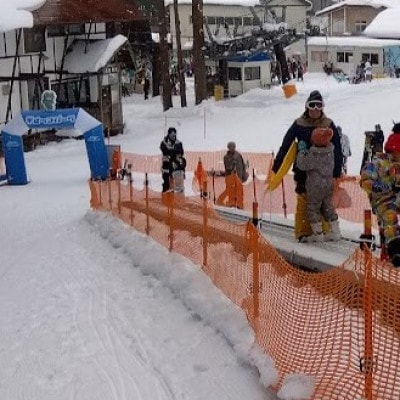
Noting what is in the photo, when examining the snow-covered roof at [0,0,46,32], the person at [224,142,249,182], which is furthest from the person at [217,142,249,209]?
the snow-covered roof at [0,0,46,32]

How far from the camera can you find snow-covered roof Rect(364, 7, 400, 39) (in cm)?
5878

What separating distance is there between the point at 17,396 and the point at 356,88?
125 ft

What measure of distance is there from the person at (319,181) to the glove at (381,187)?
1.72 meters

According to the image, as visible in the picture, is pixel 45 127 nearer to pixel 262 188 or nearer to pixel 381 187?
pixel 262 188

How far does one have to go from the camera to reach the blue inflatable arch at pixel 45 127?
2300 centimetres

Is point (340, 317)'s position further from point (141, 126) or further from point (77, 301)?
point (141, 126)

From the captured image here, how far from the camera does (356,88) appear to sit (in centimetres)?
4259

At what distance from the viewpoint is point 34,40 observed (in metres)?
33.0

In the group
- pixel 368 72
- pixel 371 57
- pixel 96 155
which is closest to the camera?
pixel 96 155

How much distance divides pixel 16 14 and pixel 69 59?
652cm

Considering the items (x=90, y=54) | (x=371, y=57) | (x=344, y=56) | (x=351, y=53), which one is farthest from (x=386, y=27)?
(x=90, y=54)

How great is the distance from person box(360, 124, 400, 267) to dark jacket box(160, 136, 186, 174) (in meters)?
9.26

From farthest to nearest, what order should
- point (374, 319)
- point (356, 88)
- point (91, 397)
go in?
point (356, 88), point (91, 397), point (374, 319)

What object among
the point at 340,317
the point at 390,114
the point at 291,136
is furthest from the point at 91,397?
the point at 390,114
